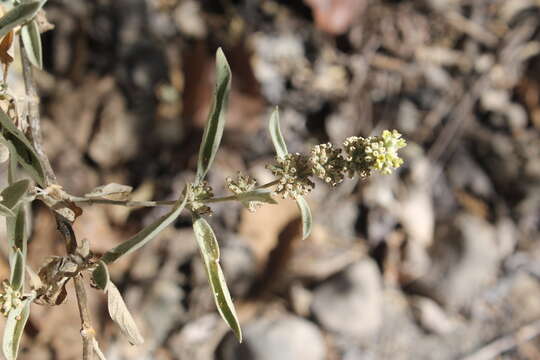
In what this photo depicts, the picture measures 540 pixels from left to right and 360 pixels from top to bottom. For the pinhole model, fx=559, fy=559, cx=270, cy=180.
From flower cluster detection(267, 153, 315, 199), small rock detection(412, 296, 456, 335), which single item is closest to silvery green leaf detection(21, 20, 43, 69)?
flower cluster detection(267, 153, 315, 199)

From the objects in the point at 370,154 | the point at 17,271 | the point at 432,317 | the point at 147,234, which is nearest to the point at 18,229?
the point at 17,271

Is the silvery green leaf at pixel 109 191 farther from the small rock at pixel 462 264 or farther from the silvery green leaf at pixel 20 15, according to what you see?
the small rock at pixel 462 264

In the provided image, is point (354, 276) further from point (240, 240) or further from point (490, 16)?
point (490, 16)

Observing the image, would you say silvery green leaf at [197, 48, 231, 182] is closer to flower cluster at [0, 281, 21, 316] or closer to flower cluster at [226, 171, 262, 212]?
flower cluster at [226, 171, 262, 212]

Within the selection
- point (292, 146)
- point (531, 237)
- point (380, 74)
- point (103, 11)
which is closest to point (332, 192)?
point (292, 146)

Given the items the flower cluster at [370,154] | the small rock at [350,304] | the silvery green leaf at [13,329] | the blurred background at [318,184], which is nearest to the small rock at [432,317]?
the blurred background at [318,184]

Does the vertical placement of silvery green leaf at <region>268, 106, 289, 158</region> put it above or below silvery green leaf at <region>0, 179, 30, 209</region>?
above
